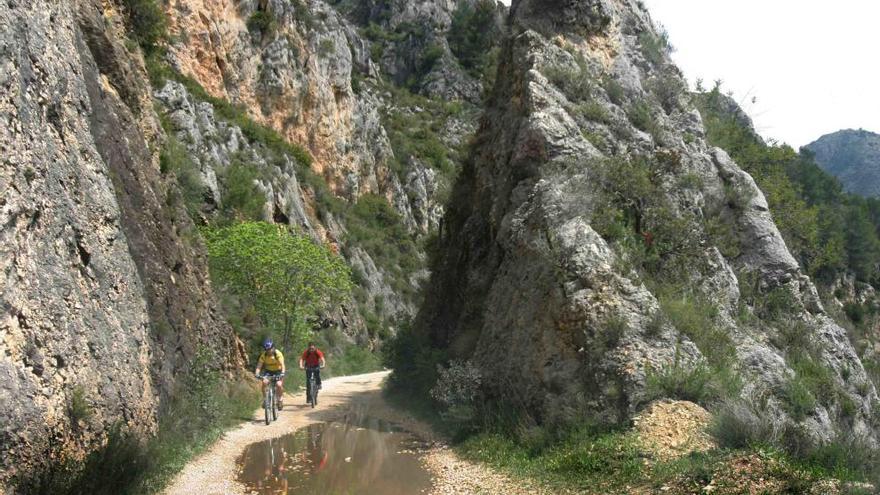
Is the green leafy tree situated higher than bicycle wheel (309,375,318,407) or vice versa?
the green leafy tree

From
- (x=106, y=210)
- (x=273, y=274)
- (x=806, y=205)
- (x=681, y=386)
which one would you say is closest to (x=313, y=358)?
(x=273, y=274)

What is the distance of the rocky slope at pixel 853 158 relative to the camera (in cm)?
10200

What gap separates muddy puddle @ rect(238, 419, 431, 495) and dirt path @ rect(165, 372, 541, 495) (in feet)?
0.73

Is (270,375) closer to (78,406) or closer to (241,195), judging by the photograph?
(78,406)

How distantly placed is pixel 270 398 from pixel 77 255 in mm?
6557

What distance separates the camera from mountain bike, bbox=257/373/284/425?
1332cm

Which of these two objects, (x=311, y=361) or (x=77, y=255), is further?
(x=311, y=361)

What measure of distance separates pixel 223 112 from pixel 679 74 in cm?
2547

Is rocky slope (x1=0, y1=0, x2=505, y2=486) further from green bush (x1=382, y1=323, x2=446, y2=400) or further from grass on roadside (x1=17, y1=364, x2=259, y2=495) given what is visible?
green bush (x1=382, y1=323, x2=446, y2=400)

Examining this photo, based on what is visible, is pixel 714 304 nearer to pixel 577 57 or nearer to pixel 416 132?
pixel 577 57

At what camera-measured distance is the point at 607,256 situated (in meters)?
11.9

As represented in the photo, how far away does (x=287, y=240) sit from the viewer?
23.1 m

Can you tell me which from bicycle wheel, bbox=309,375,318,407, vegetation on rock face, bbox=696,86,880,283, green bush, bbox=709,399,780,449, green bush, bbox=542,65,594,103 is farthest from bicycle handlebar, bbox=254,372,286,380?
vegetation on rock face, bbox=696,86,880,283

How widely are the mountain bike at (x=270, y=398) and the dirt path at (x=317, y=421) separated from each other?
0.19 meters
